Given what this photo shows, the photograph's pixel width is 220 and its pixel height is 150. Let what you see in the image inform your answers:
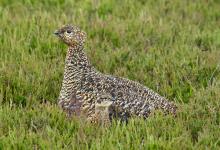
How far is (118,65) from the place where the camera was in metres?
7.31

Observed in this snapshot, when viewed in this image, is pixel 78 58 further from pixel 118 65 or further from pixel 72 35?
pixel 118 65

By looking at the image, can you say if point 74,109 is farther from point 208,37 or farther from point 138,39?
point 208,37

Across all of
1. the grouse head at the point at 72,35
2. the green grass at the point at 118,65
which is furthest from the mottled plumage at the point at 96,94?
the green grass at the point at 118,65

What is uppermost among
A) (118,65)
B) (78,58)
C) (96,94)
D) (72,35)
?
(72,35)

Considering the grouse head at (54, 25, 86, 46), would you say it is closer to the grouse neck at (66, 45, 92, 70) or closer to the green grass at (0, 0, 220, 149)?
the grouse neck at (66, 45, 92, 70)

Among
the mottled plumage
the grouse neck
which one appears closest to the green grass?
the mottled plumage

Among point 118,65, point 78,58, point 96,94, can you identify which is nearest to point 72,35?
point 78,58

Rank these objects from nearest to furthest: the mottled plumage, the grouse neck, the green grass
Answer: the green grass < the mottled plumage < the grouse neck

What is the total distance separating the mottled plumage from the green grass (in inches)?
8.7

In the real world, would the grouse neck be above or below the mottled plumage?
above

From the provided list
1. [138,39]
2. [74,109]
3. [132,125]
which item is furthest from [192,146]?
[138,39]

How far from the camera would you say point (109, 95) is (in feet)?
19.6

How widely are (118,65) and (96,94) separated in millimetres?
1387

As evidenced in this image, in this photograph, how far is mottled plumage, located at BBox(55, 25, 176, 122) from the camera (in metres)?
5.88
